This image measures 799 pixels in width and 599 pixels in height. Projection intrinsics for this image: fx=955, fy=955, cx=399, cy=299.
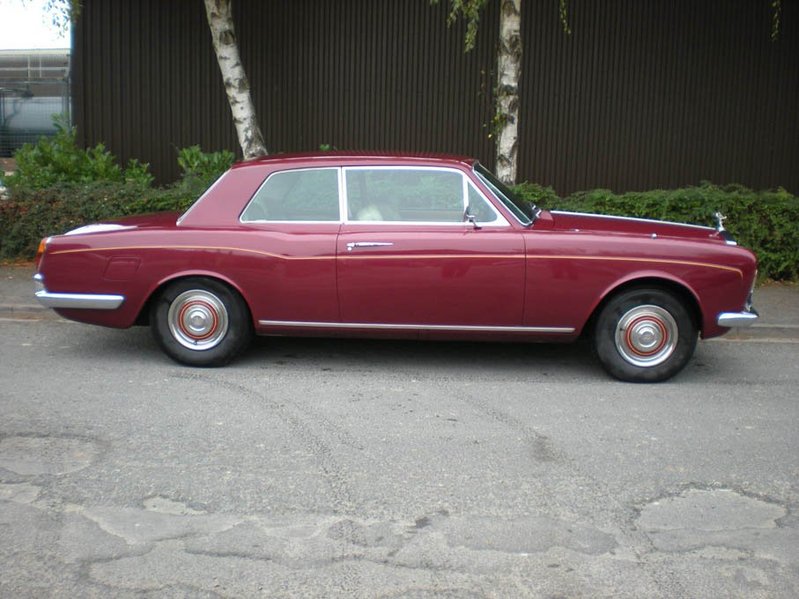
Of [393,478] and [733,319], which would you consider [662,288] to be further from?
[393,478]

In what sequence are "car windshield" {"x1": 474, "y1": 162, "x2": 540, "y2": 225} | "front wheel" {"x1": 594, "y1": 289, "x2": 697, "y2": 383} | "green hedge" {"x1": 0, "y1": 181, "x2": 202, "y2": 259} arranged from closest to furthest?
"front wheel" {"x1": 594, "y1": 289, "x2": 697, "y2": 383}
"car windshield" {"x1": 474, "y1": 162, "x2": 540, "y2": 225}
"green hedge" {"x1": 0, "y1": 181, "x2": 202, "y2": 259}

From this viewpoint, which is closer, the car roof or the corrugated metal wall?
the car roof

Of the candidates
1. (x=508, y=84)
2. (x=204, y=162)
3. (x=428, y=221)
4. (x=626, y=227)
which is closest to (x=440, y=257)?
(x=428, y=221)

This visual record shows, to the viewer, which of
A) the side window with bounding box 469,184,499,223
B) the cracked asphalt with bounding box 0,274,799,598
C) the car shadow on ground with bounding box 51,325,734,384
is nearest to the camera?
the cracked asphalt with bounding box 0,274,799,598

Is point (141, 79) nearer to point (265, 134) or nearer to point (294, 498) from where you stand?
point (265, 134)

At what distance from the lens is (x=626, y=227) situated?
276 inches

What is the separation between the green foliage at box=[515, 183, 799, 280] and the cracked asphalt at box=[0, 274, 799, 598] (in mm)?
3103

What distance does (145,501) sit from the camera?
4.57 meters

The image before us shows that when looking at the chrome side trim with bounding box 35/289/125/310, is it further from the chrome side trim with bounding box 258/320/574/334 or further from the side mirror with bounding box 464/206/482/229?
the side mirror with bounding box 464/206/482/229

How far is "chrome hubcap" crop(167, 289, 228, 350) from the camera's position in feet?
22.9

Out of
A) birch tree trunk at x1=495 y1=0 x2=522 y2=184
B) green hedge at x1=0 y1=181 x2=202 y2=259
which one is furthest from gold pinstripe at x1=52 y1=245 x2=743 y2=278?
birch tree trunk at x1=495 y1=0 x2=522 y2=184

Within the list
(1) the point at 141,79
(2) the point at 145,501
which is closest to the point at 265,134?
(1) the point at 141,79

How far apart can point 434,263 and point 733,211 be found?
4941mm

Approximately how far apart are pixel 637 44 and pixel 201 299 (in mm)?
9262
